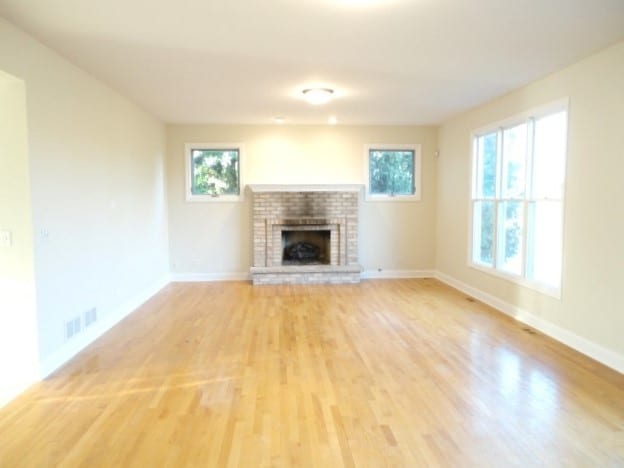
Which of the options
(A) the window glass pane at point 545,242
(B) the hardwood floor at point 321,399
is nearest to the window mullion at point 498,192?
(A) the window glass pane at point 545,242

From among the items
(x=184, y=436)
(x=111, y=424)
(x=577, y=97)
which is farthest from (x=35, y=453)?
(x=577, y=97)

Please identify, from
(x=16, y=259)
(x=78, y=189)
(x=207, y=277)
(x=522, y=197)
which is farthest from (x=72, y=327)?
(x=522, y=197)

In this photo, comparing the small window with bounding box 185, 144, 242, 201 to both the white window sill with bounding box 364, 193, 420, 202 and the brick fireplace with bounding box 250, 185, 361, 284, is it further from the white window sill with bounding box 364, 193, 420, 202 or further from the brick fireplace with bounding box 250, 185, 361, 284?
the white window sill with bounding box 364, 193, 420, 202

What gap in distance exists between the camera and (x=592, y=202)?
147 inches

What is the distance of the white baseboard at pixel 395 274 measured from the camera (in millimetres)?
7477

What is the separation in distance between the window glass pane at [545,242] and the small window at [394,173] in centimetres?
291

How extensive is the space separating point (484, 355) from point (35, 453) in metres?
3.37

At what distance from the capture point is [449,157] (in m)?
6.87

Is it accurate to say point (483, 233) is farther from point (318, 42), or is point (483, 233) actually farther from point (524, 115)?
point (318, 42)

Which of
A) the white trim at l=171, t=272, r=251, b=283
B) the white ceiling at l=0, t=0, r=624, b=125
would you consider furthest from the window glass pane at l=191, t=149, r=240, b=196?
the white ceiling at l=0, t=0, r=624, b=125

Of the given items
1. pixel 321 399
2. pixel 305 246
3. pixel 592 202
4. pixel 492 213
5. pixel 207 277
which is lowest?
pixel 321 399

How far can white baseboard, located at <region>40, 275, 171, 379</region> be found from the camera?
3.42m

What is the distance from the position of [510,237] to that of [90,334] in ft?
15.7

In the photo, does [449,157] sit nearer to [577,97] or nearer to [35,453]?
[577,97]
